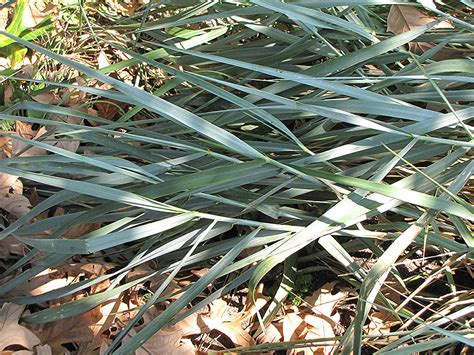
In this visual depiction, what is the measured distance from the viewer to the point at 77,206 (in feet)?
4.82

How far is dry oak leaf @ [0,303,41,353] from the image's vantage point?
4.04ft

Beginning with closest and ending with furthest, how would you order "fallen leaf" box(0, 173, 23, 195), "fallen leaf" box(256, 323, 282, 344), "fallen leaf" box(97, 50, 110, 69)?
"fallen leaf" box(256, 323, 282, 344)
"fallen leaf" box(0, 173, 23, 195)
"fallen leaf" box(97, 50, 110, 69)

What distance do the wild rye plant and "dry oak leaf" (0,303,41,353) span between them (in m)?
0.03

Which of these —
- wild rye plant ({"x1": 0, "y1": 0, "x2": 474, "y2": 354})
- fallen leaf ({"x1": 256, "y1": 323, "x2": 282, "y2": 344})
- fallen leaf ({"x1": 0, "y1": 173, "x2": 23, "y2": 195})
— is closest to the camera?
wild rye plant ({"x1": 0, "y1": 0, "x2": 474, "y2": 354})

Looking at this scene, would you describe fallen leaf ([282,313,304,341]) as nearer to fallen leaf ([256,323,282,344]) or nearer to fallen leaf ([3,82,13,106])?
fallen leaf ([256,323,282,344])

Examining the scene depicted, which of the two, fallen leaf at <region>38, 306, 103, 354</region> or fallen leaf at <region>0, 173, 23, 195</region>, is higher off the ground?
fallen leaf at <region>0, 173, 23, 195</region>

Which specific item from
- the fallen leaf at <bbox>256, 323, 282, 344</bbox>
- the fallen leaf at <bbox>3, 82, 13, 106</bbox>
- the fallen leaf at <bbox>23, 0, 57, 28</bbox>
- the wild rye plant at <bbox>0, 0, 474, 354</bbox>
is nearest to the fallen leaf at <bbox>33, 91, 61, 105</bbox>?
the fallen leaf at <bbox>3, 82, 13, 106</bbox>

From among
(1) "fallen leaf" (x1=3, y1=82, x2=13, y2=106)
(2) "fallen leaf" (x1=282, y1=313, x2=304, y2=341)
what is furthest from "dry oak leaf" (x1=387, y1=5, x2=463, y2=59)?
(1) "fallen leaf" (x1=3, y1=82, x2=13, y2=106)

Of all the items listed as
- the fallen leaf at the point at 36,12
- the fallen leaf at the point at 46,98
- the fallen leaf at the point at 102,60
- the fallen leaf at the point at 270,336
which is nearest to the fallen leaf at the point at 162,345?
the fallen leaf at the point at 270,336

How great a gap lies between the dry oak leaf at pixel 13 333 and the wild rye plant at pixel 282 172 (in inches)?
1.3

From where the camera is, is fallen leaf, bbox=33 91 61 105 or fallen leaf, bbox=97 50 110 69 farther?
fallen leaf, bbox=97 50 110 69

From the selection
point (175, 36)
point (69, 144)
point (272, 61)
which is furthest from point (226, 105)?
point (69, 144)

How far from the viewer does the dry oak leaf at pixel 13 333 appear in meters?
1.23

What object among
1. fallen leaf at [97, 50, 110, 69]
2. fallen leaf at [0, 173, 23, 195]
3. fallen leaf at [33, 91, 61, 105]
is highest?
fallen leaf at [97, 50, 110, 69]
